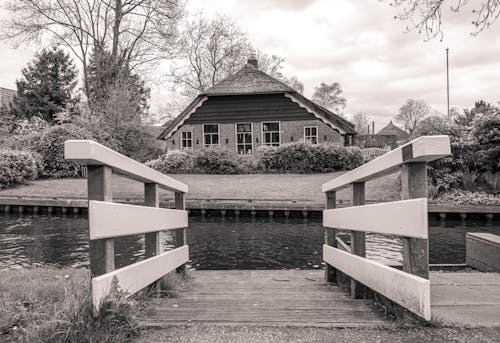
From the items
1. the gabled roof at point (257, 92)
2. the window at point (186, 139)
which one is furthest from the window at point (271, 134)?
the window at point (186, 139)

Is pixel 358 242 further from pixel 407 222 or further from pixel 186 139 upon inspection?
pixel 186 139

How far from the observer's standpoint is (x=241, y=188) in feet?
54.6

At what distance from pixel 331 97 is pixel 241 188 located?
44758 mm

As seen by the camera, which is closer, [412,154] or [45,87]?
[412,154]

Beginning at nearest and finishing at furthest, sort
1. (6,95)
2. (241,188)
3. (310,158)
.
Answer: (241,188)
(310,158)
(6,95)

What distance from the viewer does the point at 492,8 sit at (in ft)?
19.4

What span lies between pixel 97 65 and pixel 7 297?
1232 inches

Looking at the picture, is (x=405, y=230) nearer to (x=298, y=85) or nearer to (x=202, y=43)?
(x=202, y=43)

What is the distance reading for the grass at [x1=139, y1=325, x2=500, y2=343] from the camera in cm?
192

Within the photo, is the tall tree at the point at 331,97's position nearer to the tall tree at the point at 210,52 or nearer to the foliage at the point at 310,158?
the tall tree at the point at 210,52

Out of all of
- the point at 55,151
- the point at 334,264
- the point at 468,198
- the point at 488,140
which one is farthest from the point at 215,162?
the point at 334,264

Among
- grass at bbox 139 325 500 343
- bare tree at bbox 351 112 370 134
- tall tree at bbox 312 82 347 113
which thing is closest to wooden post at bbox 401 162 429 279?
grass at bbox 139 325 500 343

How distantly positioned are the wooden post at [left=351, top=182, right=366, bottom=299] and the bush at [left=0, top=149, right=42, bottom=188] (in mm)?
19638

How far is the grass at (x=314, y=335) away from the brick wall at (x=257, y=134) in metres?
21.3
